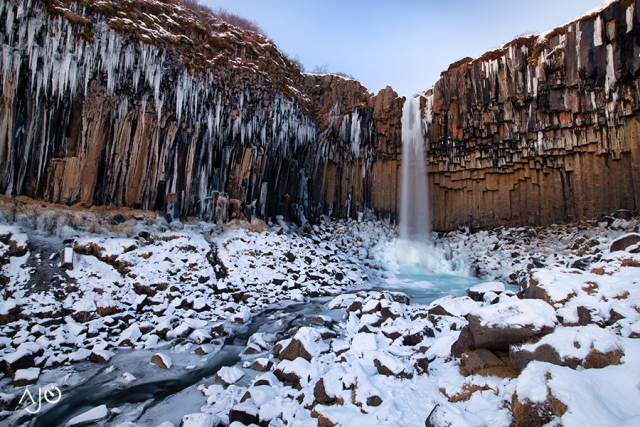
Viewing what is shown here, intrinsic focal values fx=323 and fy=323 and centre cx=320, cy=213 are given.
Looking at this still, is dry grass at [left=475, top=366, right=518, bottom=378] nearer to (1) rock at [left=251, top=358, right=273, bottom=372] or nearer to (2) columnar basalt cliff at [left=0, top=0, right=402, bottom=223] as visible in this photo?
(1) rock at [left=251, top=358, right=273, bottom=372]

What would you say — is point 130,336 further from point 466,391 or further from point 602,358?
point 602,358

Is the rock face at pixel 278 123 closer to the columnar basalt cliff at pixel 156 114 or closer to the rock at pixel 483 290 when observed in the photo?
the columnar basalt cliff at pixel 156 114

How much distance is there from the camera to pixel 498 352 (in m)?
4.81

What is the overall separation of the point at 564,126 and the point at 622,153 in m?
3.29

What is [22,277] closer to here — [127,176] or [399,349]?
[127,176]

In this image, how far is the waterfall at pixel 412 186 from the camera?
23.5 metres

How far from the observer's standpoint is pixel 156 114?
48.2 ft

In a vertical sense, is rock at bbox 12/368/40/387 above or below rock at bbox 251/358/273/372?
above

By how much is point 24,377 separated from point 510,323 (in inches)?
305

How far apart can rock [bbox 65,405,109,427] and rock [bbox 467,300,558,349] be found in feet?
18.5

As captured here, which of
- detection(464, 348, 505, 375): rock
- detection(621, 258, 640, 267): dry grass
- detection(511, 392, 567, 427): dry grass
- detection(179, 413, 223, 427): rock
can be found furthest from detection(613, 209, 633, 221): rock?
detection(179, 413, 223, 427): rock

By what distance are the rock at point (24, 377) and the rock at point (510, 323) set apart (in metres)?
7.31

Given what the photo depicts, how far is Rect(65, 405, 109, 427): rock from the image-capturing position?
4504 millimetres

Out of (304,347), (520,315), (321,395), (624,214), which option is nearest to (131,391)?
(304,347)
